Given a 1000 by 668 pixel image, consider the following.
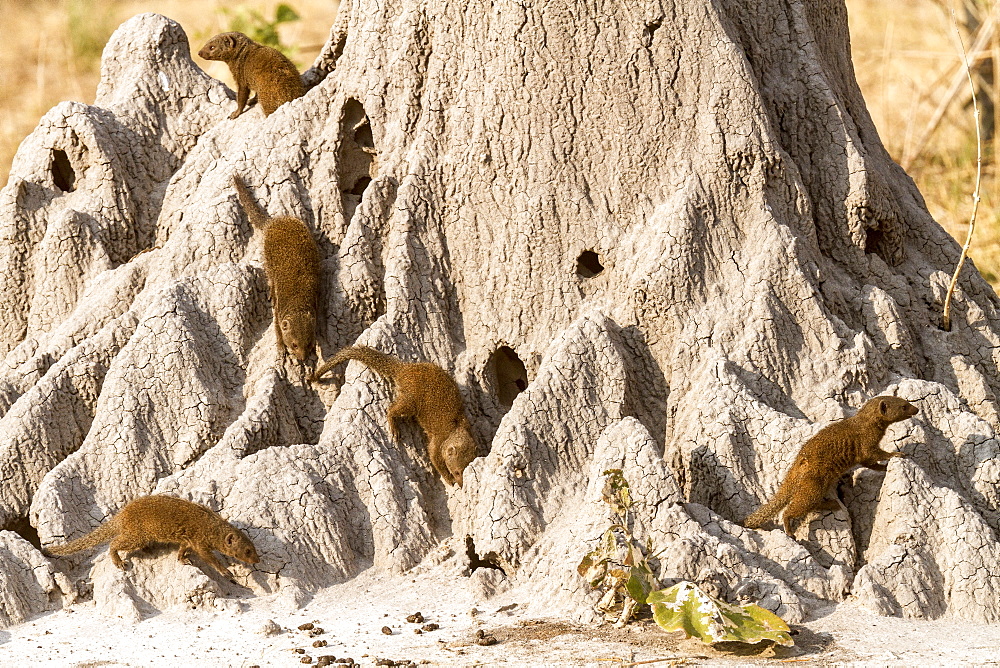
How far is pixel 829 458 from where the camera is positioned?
4684 millimetres

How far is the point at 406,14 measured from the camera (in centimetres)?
571

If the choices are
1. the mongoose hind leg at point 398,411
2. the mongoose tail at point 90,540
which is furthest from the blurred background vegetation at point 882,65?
the mongoose tail at point 90,540

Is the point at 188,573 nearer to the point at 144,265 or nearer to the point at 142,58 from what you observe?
the point at 144,265

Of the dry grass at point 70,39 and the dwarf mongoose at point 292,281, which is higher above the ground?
the dry grass at point 70,39

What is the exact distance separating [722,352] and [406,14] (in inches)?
86.0

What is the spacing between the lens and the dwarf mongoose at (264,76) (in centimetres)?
618

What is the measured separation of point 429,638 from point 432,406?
42.0 inches

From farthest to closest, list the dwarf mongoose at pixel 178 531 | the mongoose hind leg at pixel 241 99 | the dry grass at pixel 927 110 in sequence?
the dry grass at pixel 927 110, the mongoose hind leg at pixel 241 99, the dwarf mongoose at pixel 178 531

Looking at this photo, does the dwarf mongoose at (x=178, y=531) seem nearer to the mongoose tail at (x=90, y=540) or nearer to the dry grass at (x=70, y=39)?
the mongoose tail at (x=90, y=540)

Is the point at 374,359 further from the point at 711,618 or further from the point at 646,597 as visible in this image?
the point at 711,618

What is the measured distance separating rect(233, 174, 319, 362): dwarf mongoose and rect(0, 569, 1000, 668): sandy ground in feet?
Answer: 3.79

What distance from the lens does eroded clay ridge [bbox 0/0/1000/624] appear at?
481cm

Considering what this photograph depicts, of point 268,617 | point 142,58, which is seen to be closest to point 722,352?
point 268,617

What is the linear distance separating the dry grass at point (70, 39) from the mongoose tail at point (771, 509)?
442 inches
